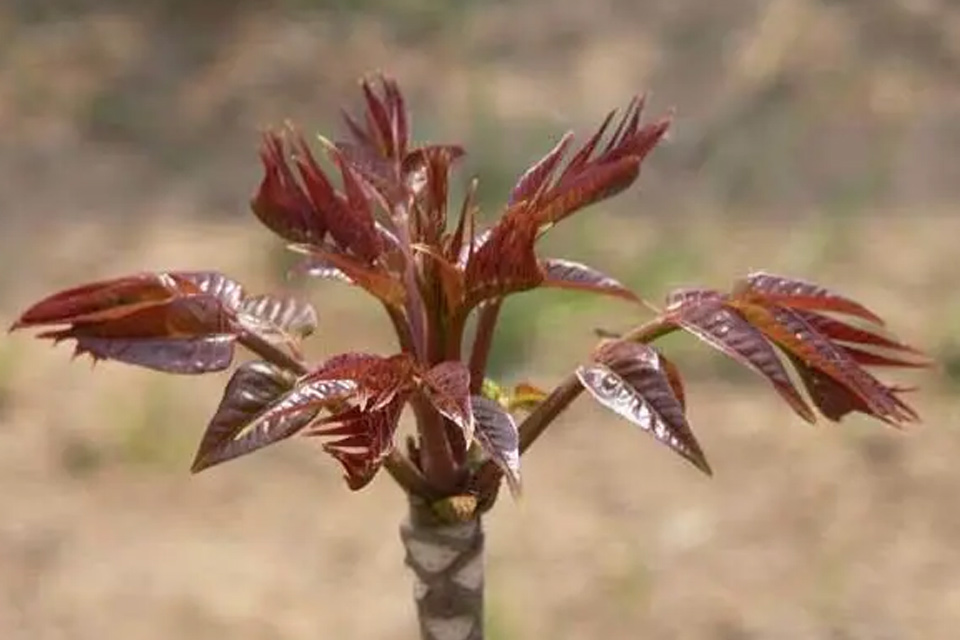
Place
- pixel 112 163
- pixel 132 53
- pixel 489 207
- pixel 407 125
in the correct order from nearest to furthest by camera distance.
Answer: pixel 407 125
pixel 489 207
pixel 112 163
pixel 132 53

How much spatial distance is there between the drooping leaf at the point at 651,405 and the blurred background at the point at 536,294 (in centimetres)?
124

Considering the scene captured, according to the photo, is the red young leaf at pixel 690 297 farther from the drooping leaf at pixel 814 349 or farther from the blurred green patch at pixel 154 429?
the blurred green patch at pixel 154 429

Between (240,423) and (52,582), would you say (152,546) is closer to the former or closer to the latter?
(52,582)

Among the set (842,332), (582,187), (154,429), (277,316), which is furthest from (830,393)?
(154,429)

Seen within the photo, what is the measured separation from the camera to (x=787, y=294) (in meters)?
0.86

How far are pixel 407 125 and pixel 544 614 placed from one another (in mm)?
1296

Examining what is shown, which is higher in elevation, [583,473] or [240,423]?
[240,423]

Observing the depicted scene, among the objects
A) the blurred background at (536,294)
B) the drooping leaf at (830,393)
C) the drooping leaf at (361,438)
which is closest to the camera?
the drooping leaf at (361,438)

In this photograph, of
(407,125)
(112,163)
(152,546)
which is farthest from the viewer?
(112,163)

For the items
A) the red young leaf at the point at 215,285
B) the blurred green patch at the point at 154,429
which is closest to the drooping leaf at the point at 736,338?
the red young leaf at the point at 215,285

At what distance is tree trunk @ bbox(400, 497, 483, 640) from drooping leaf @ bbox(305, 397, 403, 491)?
121 mm

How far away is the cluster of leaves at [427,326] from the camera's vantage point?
2.56ft

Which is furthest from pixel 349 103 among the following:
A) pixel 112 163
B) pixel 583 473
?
pixel 583 473

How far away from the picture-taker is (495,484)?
0.86 m
